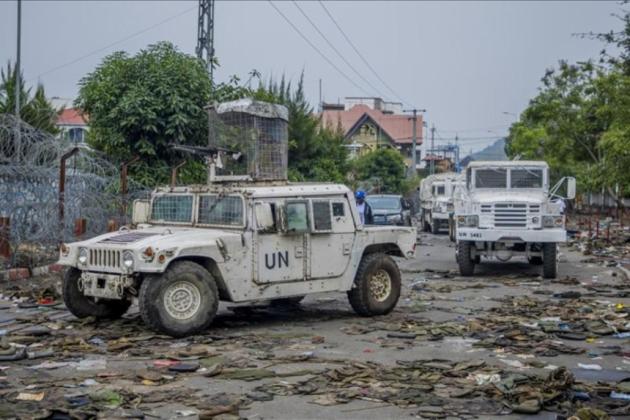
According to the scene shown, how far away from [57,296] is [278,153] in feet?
13.1

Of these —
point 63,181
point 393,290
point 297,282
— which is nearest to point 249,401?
point 297,282

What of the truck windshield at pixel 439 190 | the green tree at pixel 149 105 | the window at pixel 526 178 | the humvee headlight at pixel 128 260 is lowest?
the humvee headlight at pixel 128 260

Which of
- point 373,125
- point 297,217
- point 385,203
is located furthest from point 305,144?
point 373,125

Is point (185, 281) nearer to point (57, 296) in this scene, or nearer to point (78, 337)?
point (78, 337)

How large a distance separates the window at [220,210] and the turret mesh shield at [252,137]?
157 centimetres

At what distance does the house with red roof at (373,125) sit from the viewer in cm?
7450

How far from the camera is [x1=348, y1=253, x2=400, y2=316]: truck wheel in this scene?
12.2 metres

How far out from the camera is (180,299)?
10.4m

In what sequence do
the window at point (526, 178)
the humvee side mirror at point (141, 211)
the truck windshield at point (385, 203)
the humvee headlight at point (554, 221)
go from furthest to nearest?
the truck windshield at point (385, 203), the window at point (526, 178), the humvee headlight at point (554, 221), the humvee side mirror at point (141, 211)

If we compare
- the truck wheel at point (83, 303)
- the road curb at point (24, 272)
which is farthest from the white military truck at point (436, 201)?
the truck wheel at point (83, 303)

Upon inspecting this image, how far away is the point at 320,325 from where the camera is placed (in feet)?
38.0

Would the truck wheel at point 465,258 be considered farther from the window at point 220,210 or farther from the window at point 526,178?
the window at point 220,210

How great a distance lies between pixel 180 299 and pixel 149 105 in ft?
34.7

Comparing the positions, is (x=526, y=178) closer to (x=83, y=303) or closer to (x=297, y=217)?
(x=297, y=217)
